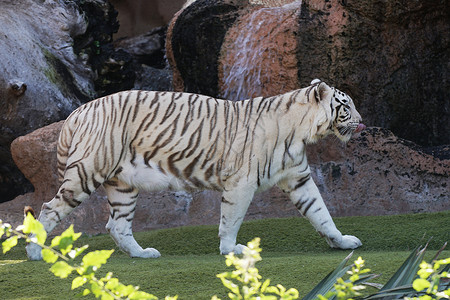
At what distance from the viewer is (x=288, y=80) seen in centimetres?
907

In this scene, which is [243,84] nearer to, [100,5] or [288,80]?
[288,80]

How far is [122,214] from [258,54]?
3698mm

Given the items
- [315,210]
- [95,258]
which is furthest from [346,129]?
[95,258]

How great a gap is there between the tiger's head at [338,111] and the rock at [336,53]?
8.47 ft

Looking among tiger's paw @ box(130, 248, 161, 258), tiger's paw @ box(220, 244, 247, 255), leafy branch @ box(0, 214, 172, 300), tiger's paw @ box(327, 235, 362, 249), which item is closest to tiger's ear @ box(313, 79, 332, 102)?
tiger's paw @ box(327, 235, 362, 249)

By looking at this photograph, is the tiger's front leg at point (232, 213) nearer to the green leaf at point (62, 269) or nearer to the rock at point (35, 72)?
→ the green leaf at point (62, 269)

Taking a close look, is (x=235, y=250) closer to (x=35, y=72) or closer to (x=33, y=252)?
(x=33, y=252)

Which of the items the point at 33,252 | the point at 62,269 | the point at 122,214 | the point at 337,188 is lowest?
the point at 337,188

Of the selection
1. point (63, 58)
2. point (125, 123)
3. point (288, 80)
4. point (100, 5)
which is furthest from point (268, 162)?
point (100, 5)

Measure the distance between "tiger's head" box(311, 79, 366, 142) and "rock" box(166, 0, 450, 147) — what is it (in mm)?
2583

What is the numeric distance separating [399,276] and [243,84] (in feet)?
19.9

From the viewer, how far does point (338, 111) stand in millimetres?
6367

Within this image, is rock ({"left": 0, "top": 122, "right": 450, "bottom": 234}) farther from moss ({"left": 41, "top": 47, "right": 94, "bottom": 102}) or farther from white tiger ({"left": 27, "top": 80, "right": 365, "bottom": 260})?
white tiger ({"left": 27, "top": 80, "right": 365, "bottom": 260})

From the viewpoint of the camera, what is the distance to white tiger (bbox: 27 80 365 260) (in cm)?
608
